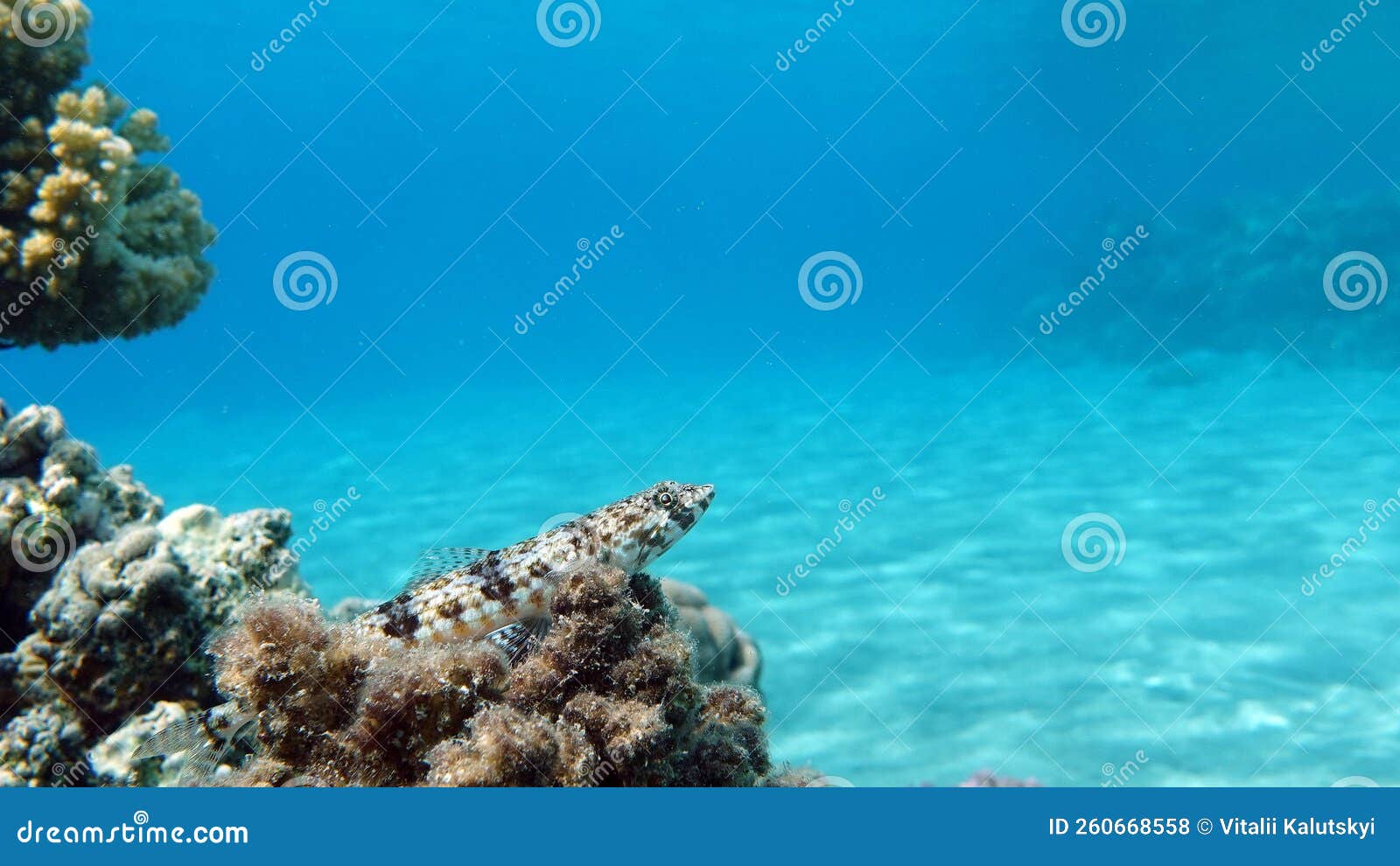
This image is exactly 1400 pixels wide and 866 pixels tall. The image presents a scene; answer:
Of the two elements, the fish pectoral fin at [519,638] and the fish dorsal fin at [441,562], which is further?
the fish dorsal fin at [441,562]

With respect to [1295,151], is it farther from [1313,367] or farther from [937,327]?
[1313,367]

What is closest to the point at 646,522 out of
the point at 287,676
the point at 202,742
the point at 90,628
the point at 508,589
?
the point at 508,589

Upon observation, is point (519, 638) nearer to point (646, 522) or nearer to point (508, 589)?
point (508, 589)

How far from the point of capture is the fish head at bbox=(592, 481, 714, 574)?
388 centimetres

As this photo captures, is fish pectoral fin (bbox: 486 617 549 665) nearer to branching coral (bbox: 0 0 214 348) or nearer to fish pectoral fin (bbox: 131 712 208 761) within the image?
fish pectoral fin (bbox: 131 712 208 761)

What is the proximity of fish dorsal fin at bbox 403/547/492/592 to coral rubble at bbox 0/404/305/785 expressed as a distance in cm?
134

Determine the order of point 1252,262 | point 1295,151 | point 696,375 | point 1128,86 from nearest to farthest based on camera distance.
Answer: point 1252,262 < point 696,375 < point 1128,86 < point 1295,151

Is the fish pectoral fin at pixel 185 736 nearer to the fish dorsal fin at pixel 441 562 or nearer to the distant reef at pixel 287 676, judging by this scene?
the distant reef at pixel 287 676

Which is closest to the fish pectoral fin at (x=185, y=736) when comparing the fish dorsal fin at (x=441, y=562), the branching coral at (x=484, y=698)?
the branching coral at (x=484, y=698)

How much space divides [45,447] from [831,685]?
7.40m

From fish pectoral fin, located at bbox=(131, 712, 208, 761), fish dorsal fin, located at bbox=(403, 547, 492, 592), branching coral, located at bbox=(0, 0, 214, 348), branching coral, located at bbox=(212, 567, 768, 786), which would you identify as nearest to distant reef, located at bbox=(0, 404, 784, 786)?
branching coral, located at bbox=(212, 567, 768, 786)

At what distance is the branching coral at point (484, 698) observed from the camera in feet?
9.85

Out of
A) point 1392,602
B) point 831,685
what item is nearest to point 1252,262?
point 1392,602
